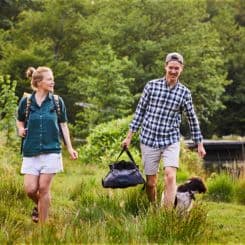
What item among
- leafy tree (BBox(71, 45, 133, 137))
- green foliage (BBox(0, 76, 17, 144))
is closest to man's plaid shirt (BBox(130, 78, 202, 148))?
green foliage (BBox(0, 76, 17, 144))

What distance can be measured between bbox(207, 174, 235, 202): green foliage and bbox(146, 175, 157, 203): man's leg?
8.65ft

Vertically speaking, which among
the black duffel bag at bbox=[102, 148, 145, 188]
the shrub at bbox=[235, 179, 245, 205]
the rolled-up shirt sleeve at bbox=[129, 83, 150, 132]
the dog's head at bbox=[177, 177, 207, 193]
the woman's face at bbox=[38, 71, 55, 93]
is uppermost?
the woman's face at bbox=[38, 71, 55, 93]

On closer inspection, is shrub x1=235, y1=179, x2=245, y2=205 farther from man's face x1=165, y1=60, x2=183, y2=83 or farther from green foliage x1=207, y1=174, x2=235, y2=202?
man's face x1=165, y1=60, x2=183, y2=83

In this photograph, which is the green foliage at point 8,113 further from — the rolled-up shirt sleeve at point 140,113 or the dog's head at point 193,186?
the rolled-up shirt sleeve at point 140,113

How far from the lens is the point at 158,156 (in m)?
6.00

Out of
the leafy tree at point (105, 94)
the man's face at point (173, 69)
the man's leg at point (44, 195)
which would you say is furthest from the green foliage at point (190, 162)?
the man's leg at point (44, 195)

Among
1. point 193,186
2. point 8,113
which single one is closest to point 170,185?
point 193,186

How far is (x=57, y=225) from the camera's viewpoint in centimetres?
476

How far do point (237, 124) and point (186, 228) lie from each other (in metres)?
30.9

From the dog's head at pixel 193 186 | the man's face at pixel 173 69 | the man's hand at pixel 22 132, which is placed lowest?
the dog's head at pixel 193 186

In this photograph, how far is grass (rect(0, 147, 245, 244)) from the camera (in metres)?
4.60

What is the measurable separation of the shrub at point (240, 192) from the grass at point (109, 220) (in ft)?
1.32

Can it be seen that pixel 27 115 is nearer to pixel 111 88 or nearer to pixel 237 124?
pixel 111 88

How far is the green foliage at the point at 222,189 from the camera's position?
866 cm
